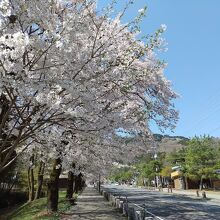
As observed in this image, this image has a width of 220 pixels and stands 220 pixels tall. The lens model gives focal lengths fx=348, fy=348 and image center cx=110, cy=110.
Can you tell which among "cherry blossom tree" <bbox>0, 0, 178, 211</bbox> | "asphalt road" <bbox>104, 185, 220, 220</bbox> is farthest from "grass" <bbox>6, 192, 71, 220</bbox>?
"cherry blossom tree" <bbox>0, 0, 178, 211</bbox>

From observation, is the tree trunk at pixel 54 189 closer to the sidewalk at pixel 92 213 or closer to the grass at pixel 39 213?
the grass at pixel 39 213

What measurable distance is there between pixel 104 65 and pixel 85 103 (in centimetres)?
209

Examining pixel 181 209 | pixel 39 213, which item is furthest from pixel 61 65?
pixel 181 209

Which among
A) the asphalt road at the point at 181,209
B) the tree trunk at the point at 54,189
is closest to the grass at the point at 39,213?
the tree trunk at the point at 54,189

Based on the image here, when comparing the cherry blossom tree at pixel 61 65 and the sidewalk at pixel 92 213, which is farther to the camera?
the sidewalk at pixel 92 213

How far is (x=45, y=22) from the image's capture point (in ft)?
27.6

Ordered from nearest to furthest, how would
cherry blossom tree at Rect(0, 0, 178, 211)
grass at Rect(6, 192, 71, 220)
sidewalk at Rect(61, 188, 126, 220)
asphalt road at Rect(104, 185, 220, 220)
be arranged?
cherry blossom tree at Rect(0, 0, 178, 211)
sidewalk at Rect(61, 188, 126, 220)
grass at Rect(6, 192, 71, 220)
asphalt road at Rect(104, 185, 220, 220)

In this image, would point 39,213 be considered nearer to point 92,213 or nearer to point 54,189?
point 54,189


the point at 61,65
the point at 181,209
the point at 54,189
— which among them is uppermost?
the point at 61,65

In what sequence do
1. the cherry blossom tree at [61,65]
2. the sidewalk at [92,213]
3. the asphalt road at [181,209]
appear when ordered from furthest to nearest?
the asphalt road at [181,209] → the sidewalk at [92,213] → the cherry blossom tree at [61,65]

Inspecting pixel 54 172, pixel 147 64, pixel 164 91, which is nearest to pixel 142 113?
pixel 147 64

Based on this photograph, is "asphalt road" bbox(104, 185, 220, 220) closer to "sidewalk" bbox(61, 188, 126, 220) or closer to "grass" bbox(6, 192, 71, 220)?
"sidewalk" bbox(61, 188, 126, 220)

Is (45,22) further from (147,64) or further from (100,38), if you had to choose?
(147,64)

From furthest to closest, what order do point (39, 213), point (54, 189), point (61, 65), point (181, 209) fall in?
point (181, 209) < point (39, 213) < point (54, 189) < point (61, 65)
